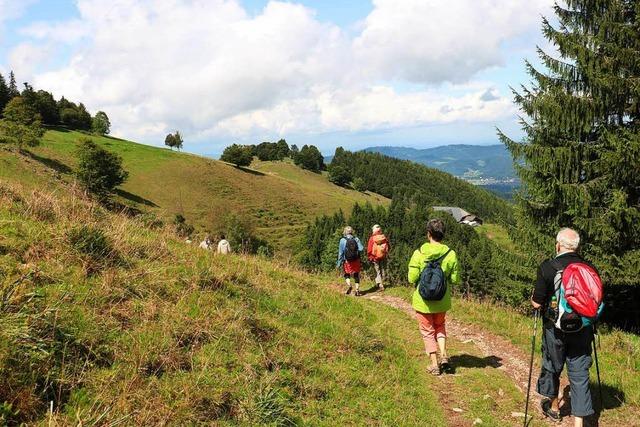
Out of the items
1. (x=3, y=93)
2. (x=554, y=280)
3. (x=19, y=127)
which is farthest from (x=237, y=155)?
(x=554, y=280)

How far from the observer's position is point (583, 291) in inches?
189

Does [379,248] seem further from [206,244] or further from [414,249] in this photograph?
[414,249]

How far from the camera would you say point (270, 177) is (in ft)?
343

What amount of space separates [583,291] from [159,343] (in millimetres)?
5013

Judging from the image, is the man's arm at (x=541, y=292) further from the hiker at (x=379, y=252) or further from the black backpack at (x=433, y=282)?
the hiker at (x=379, y=252)

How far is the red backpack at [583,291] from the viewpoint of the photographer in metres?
4.80

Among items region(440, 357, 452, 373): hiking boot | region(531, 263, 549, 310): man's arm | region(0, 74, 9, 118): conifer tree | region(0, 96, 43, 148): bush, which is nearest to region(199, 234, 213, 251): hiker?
region(440, 357, 452, 373): hiking boot

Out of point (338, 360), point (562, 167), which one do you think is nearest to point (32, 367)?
point (338, 360)

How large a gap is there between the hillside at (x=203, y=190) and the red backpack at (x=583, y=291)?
57.2 meters

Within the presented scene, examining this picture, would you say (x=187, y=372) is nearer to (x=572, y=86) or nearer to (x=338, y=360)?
(x=338, y=360)

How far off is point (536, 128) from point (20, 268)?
660 inches

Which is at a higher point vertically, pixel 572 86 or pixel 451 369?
pixel 572 86

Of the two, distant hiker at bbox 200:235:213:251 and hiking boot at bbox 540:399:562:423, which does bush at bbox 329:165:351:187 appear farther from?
hiking boot at bbox 540:399:562:423

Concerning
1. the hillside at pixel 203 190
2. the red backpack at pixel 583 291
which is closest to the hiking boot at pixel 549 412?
the red backpack at pixel 583 291
